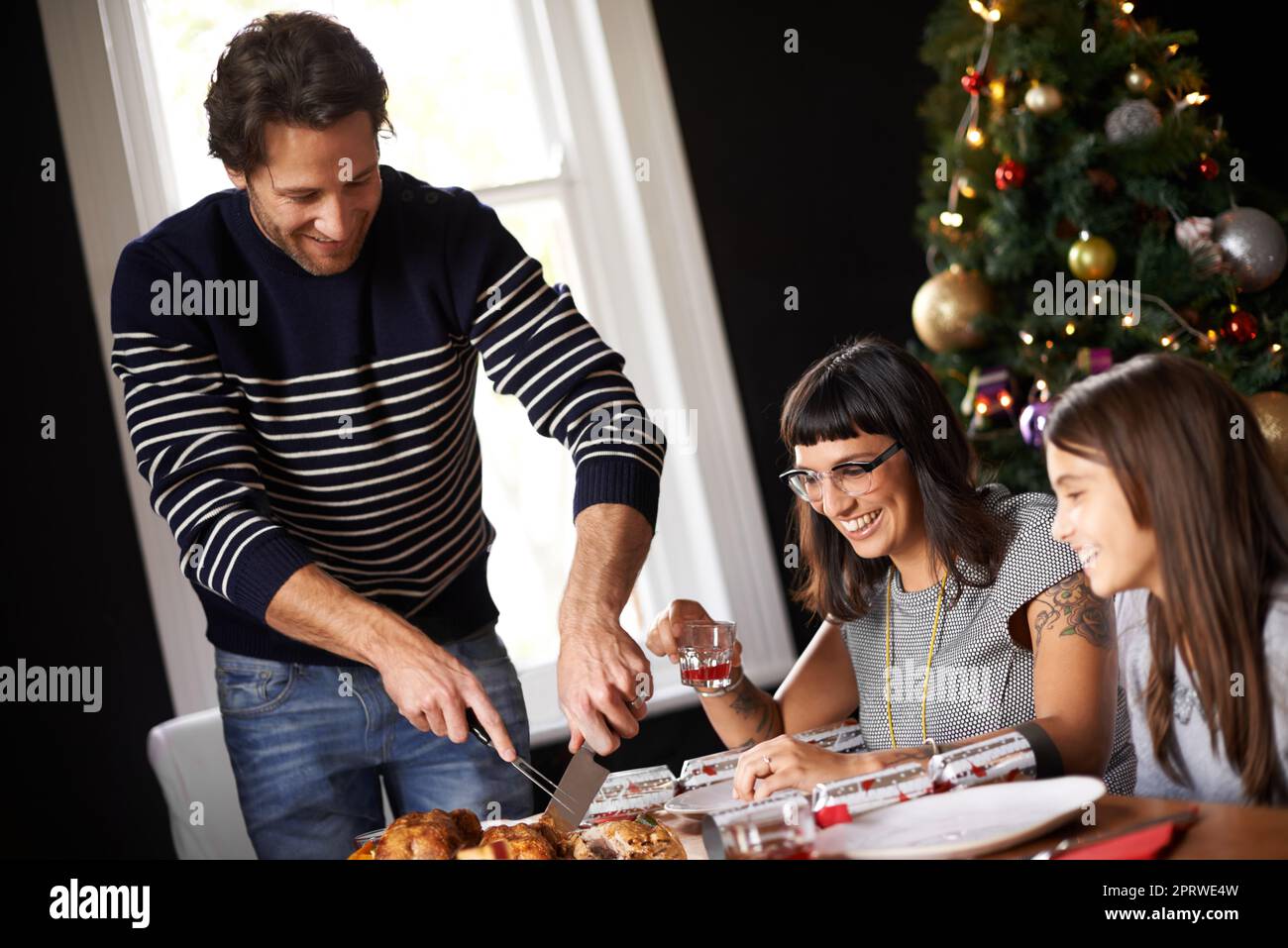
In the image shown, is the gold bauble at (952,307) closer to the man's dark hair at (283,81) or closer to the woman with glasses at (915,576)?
the woman with glasses at (915,576)

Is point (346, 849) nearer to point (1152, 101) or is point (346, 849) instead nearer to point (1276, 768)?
point (1276, 768)

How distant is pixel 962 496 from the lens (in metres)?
1.36

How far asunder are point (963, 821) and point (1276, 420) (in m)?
1.51

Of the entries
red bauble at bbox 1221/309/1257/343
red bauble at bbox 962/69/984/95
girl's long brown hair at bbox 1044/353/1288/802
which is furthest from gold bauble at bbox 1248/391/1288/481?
girl's long brown hair at bbox 1044/353/1288/802

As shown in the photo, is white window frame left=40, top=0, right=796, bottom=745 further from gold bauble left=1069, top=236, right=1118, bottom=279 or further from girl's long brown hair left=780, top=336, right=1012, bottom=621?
girl's long brown hair left=780, top=336, right=1012, bottom=621

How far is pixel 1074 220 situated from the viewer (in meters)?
2.16

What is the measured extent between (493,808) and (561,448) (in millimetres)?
927

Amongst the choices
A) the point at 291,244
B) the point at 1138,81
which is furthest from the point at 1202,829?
the point at 1138,81

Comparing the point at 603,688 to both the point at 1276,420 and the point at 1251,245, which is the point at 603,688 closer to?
the point at 1276,420

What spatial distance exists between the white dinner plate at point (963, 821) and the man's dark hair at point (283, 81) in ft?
2.83

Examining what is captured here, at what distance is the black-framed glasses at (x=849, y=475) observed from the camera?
1349 millimetres

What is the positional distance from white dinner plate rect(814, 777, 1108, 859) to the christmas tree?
1399 mm

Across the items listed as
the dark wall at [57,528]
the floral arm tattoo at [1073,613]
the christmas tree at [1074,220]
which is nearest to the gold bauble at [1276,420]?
the christmas tree at [1074,220]
